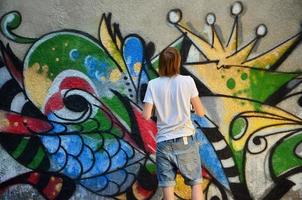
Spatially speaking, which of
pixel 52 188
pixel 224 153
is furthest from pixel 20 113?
pixel 224 153

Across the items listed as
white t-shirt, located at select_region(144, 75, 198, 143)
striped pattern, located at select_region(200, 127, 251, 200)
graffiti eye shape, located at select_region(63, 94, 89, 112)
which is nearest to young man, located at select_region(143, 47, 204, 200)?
white t-shirt, located at select_region(144, 75, 198, 143)

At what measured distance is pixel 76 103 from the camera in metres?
5.46

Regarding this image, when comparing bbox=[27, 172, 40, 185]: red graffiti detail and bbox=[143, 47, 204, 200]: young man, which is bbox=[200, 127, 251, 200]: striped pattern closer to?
bbox=[143, 47, 204, 200]: young man

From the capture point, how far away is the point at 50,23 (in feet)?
17.8

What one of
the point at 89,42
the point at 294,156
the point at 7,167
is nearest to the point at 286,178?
the point at 294,156

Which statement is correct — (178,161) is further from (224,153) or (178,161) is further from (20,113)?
(20,113)

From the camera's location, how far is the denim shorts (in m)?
4.30

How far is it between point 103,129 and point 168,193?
134 cm

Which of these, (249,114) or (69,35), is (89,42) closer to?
(69,35)

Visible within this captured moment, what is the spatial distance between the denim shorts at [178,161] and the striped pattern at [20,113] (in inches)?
62.4

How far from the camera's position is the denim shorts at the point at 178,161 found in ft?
14.1

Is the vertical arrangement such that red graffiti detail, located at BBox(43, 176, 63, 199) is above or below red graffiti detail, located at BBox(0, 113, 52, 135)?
below

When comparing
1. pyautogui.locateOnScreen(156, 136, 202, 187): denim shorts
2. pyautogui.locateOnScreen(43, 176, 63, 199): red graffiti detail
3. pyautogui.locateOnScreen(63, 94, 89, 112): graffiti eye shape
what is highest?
pyautogui.locateOnScreen(63, 94, 89, 112): graffiti eye shape

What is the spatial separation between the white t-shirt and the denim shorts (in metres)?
0.07
